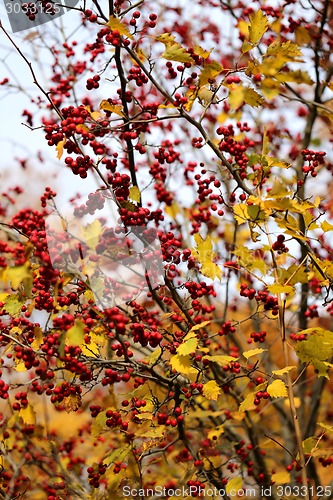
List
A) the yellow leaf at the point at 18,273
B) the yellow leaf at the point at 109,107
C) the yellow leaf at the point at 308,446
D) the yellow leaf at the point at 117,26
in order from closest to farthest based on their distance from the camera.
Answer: the yellow leaf at the point at 18,273 → the yellow leaf at the point at 117,26 → the yellow leaf at the point at 109,107 → the yellow leaf at the point at 308,446

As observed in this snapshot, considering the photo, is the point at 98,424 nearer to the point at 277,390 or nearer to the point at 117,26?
the point at 277,390

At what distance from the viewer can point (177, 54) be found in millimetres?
2752

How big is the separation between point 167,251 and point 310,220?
2.75ft

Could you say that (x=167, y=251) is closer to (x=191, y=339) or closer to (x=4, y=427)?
(x=191, y=339)

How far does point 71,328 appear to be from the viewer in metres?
2.12

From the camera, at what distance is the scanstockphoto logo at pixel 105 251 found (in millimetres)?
3002

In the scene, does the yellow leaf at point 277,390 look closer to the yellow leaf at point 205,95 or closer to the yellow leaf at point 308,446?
the yellow leaf at point 308,446

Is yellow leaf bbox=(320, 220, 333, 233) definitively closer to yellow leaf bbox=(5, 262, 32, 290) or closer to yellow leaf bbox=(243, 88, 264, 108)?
yellow leaf bbox=(243, 88, 264, 108)

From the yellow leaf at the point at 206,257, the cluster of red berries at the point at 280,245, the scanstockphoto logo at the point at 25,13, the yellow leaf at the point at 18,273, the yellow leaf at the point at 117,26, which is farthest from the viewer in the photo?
the scanstockphoto logo at the point at 25,13

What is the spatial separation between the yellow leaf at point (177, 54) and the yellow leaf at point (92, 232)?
42.7 inches

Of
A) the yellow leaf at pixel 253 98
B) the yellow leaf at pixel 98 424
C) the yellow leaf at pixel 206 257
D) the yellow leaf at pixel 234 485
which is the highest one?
the yellow leaf at pixel 253 98

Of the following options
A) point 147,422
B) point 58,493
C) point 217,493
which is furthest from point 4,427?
point 217,493
